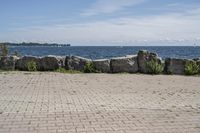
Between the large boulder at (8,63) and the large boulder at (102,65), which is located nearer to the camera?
the large boulder at (102,65)

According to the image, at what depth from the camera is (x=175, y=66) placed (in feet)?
56.6

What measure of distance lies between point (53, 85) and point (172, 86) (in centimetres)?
398

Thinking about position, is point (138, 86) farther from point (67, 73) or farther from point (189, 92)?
point (67, 73)

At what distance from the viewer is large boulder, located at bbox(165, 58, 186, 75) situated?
678 inches

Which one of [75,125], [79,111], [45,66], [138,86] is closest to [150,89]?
[138,86]

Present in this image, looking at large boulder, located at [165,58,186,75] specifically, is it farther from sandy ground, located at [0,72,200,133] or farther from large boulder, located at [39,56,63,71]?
large boulder, located at [39,56,63,71]

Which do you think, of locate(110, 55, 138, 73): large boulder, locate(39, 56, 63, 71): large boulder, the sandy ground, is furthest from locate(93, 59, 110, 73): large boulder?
the sandy ground

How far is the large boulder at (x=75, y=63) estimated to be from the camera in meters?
17.5

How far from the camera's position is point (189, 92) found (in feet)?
37.4

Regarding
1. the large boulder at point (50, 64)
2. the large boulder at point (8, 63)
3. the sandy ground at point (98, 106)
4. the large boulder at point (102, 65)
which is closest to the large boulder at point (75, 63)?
the large boulder at point (50, 64)

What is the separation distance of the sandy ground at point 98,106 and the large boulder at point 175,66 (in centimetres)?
315

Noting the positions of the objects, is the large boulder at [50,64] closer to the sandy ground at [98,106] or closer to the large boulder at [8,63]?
the large boulder at [8,63]

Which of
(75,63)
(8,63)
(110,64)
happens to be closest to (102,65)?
(110,64)

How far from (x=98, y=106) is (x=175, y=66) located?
30.4ft
